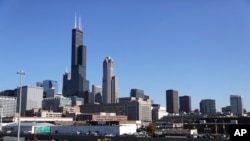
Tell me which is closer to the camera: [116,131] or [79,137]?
[79,137]

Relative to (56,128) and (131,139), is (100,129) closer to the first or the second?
(56,128)

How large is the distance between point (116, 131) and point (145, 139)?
36.1 meters

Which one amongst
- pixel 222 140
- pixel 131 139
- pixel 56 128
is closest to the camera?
pixel 222 140

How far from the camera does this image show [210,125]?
534 feet

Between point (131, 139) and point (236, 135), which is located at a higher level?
point (236, 135)

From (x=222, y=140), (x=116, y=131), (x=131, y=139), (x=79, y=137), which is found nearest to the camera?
(x=222, y=140)

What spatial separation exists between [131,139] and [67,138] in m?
23.7

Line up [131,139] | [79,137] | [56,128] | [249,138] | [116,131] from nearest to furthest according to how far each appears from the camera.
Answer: [249,138]
[131,139]
[79,137]
[116,131]
[56,128]

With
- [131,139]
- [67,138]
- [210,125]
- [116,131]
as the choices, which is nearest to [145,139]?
[131,139]

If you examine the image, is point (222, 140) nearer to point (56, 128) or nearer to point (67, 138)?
point (67, 138)

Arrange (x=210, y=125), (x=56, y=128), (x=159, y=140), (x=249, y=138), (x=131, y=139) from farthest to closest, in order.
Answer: (x=210, y=125)
(x=56, y=128)
(x=131, y=139)
(x=159, y=140)
(x=249, y=138)

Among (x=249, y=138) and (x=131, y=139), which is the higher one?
(x=249, y=138)

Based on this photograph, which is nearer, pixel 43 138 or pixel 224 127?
pixel 43 138

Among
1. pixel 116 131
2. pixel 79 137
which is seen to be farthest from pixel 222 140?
pixel 116 131
